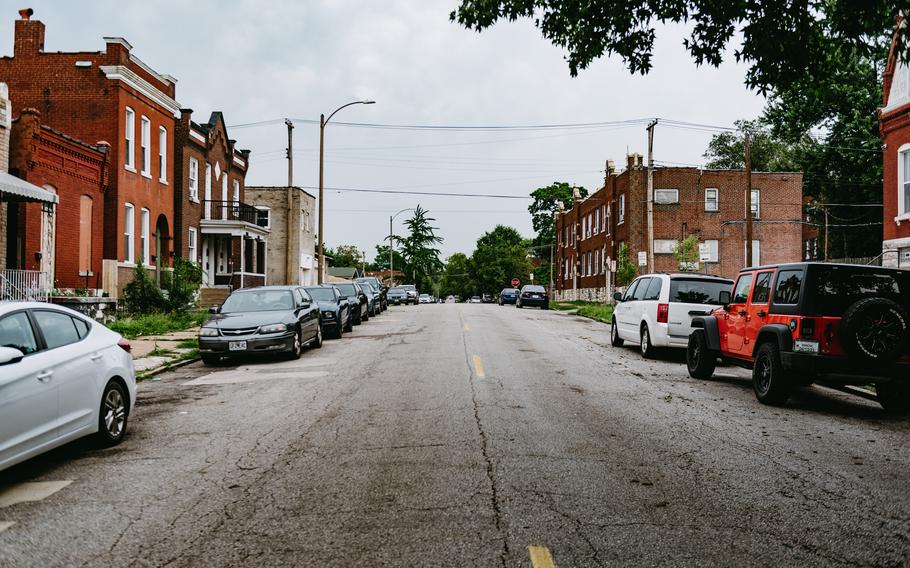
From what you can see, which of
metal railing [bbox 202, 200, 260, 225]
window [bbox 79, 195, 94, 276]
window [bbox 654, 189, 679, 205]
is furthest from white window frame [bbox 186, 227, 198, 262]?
window [bbox 654, 189, 679, 205]

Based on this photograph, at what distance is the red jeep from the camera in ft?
29.8

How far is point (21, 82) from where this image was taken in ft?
86.6

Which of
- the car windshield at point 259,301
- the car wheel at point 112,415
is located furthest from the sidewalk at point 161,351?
the car wheel at point 112,415

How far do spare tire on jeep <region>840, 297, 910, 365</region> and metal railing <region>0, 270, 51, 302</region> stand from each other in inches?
698

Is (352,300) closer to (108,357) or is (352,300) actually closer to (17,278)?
(17,278)

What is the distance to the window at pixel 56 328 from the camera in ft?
22.5

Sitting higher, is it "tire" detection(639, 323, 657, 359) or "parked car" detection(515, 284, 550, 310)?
"parked car" detection(515, 284, 550, 310)

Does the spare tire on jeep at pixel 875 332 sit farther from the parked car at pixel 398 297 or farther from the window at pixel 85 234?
the parked car at pixel 398 297

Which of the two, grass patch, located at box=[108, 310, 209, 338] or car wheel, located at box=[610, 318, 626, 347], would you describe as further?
grass patch, located at box=[108, 310, 209, 338]

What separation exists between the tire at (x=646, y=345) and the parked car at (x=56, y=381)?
10.7m

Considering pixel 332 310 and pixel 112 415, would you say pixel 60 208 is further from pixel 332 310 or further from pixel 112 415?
pixel 112 415

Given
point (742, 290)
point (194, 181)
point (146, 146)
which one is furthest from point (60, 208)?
point (742, 290)

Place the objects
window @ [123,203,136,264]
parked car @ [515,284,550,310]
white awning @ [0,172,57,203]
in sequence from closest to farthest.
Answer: white awning @ [0,172,57,203]
window @ [123,203,136,264]
parked car @ [515,284,550,310]

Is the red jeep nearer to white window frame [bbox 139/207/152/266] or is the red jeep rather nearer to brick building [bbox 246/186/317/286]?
white window frame [bbox 139/207/152/266]
